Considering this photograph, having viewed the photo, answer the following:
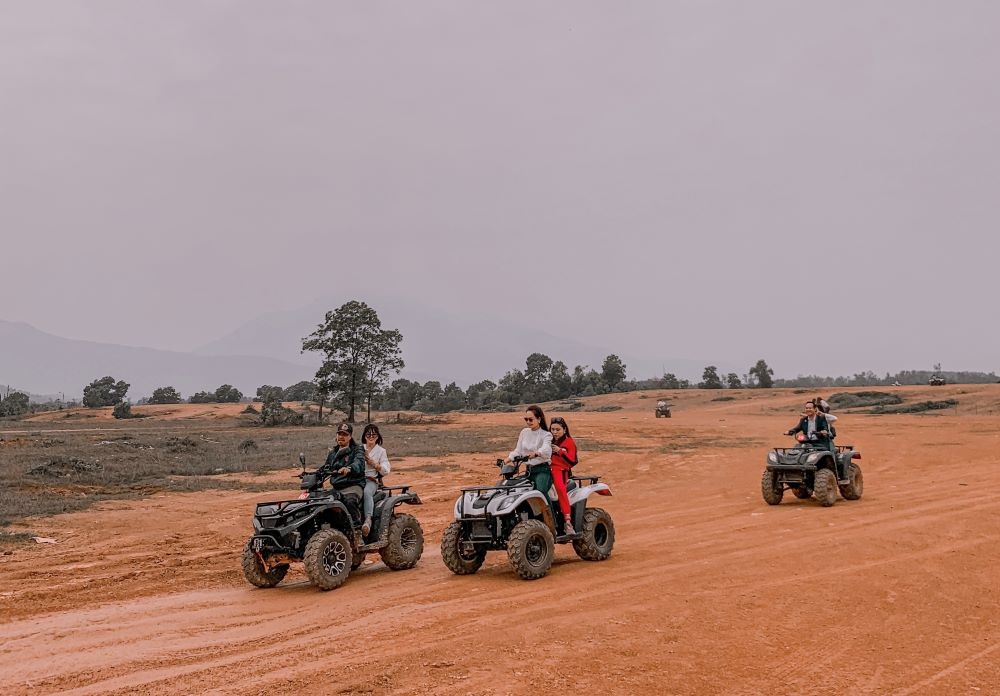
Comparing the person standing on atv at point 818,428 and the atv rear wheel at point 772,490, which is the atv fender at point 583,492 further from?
the person standing on atv at point 818,428

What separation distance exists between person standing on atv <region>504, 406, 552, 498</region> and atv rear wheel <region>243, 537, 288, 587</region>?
3.20m

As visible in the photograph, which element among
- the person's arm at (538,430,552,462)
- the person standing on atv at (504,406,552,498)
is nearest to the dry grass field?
the person standing on atv at (504,406,552,498)

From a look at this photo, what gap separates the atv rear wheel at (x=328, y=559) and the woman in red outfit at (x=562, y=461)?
2.69 metres

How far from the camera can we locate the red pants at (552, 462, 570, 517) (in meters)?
10.0

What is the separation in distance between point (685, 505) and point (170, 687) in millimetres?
11428

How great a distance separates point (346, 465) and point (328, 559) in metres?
1.26

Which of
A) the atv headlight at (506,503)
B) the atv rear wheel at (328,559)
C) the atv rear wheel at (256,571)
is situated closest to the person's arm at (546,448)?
the atv headlight at (506,503)

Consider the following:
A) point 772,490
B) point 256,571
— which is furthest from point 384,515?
point 772,490

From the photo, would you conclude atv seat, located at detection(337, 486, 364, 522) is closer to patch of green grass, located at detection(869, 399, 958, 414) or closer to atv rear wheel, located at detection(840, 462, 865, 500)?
atv rear wheel, located at detection(840, 462, 865, 500)

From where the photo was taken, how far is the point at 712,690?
5.83 m

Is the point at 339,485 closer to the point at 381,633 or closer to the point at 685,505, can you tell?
the point at 381,633

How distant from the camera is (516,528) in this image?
30.7ft

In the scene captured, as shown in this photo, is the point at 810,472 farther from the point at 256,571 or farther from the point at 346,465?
the point at 256,571

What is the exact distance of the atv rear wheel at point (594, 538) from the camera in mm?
10227
